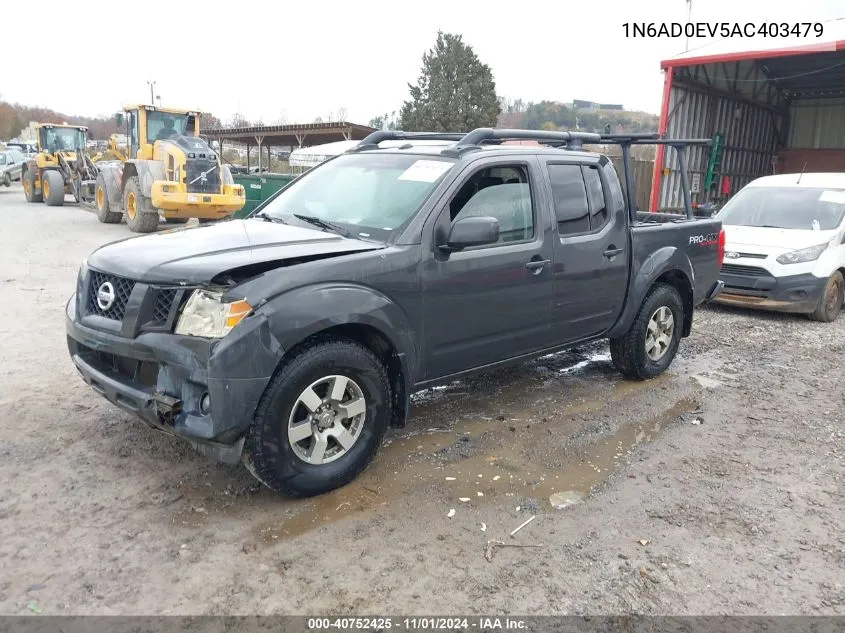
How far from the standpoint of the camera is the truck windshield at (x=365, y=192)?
4.05 meters

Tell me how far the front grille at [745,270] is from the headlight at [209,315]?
7395 millimetres

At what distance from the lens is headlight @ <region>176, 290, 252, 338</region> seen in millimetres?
3164

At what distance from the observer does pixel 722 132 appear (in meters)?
18.8

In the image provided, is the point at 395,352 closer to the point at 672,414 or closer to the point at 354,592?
the point at 354,592

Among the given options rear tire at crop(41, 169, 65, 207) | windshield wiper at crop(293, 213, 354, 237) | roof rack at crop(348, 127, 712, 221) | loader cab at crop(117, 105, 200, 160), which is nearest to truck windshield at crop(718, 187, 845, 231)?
roof rack at crop(348, 127, 712, 221)

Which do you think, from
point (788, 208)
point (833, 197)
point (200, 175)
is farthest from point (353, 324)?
point (200, 175)

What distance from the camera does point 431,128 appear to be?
3953 centimetres

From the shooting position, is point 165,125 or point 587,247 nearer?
point 587,247

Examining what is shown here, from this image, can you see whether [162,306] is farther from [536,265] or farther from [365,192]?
[536,265]

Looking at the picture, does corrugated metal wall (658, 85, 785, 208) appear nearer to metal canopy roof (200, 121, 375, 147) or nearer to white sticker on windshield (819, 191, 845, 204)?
white sticker on windshield (819, 191, 845, 204)

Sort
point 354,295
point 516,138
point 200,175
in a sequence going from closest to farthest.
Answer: point 354,295 → point 516,138 → point 200,175

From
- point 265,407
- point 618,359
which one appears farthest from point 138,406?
point 618,359

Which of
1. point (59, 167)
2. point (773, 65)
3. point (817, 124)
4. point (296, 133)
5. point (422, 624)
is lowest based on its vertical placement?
point (422, 624)

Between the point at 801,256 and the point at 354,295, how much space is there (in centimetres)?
710
